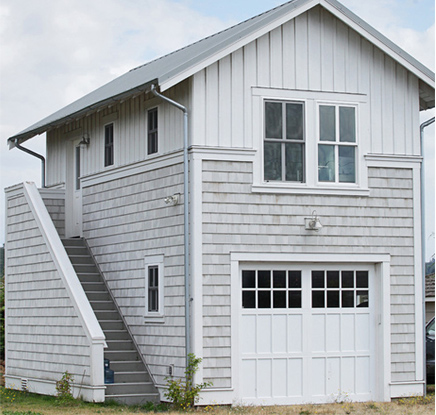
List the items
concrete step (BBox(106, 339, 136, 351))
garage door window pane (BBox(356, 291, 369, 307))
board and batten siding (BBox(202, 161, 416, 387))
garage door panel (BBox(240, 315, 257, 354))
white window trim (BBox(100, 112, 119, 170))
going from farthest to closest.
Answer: white window trim (BBox(100, 112, 119, 170)) → concrete step (BBox(106, 339, 136, 351)) → garage door window pane (BBox(356, 291, 369, 307)) → garage door panel (BBox(240, 315, 257, 354)) → board and batten siding (BBox(202, 161, 416, 387))

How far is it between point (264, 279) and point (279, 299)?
1.51 ft

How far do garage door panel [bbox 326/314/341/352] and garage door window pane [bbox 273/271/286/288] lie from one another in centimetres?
105

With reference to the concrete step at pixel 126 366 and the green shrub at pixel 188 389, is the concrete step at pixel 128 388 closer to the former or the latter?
the concrete step at pixel 126 366

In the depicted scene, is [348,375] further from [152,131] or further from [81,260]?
[81,260]

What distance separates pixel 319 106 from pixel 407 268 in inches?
137

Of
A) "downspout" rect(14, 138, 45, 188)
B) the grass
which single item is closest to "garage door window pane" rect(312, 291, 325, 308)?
the grass

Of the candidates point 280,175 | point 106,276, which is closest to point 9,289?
point 106,276

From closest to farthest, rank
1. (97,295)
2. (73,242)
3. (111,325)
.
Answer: (111,325)
(97,295)
(73,242)

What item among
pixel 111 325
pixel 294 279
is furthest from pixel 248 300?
pixel 111 325

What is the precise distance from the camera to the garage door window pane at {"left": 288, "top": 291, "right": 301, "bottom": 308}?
16438 mm

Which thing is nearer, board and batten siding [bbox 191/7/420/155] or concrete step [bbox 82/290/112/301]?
board and batten siding [bbox 191/7/420/155]

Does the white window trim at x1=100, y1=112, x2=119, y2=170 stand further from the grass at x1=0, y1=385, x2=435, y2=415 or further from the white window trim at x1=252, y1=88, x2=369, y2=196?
the grass at x1=0, y1=385, x2=435, y2=415

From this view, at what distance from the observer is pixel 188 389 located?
50.4 ft

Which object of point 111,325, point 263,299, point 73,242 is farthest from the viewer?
point 73,242
